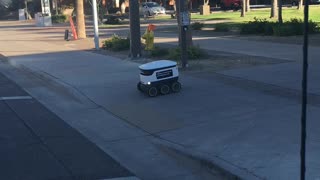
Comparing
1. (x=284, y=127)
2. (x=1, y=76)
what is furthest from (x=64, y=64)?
(x=284, y=127)

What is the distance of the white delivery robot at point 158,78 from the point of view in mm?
11750

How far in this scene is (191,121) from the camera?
364 inches

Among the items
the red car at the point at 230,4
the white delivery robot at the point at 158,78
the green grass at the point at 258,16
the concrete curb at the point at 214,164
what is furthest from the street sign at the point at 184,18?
the red car at the point at 230,4

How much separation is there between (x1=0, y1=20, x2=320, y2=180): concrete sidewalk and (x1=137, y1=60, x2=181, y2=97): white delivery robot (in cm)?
24

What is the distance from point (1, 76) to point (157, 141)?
11.2 meters

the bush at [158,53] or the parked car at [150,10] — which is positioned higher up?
the parked car at [150,10]

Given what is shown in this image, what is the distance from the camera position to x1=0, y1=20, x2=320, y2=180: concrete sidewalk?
6.79 meters

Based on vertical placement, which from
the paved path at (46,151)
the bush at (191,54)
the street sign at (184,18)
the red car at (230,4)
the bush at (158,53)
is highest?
the street sign at (184,18)

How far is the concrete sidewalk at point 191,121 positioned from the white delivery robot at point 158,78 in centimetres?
24

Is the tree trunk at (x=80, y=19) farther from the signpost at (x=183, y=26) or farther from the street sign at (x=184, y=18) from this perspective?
the street sign at (x=184, y=18)

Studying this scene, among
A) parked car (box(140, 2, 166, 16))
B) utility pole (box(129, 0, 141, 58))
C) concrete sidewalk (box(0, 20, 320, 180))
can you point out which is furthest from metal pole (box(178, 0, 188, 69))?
parked car (box(140, 2, 166, 16))

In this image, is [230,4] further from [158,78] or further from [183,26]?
[158,78]

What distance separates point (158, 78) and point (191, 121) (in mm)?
2782

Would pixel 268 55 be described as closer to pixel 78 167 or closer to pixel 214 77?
pixel 214 77
